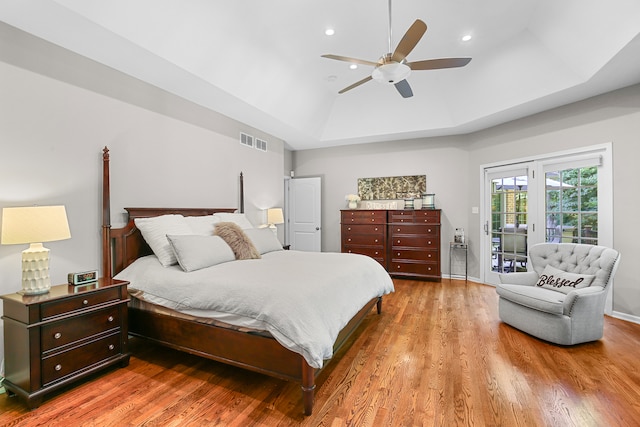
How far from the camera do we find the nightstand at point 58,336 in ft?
6.41

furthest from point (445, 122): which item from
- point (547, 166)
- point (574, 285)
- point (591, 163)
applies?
point (574, 285)

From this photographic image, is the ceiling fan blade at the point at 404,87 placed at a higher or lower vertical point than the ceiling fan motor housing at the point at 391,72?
higher

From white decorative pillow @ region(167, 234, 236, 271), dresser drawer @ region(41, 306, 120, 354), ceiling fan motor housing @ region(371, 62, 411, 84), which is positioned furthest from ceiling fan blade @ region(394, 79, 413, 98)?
dresser drawer @ region(41, 306, 120, 354)

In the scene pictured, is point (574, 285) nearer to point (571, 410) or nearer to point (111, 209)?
point (571, 410)

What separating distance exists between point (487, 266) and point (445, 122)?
2.61 metres

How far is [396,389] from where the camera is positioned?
2168 mm

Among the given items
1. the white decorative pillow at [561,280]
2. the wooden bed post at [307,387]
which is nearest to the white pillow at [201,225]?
the wooden bed post at [307,387]

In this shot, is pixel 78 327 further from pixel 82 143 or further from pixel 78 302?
pixel 82 143

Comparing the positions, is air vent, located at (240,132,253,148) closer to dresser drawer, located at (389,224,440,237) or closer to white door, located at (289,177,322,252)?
white door, located at (289,177,322,252)

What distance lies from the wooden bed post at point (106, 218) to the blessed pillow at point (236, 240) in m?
0.98

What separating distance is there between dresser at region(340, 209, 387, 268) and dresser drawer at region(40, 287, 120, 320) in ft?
13.5

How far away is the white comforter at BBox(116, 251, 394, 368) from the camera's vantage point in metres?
1.90

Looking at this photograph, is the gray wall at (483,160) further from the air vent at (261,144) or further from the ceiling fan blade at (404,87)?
the ceiling fan blade at (404,87)

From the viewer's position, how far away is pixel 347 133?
584 cm
